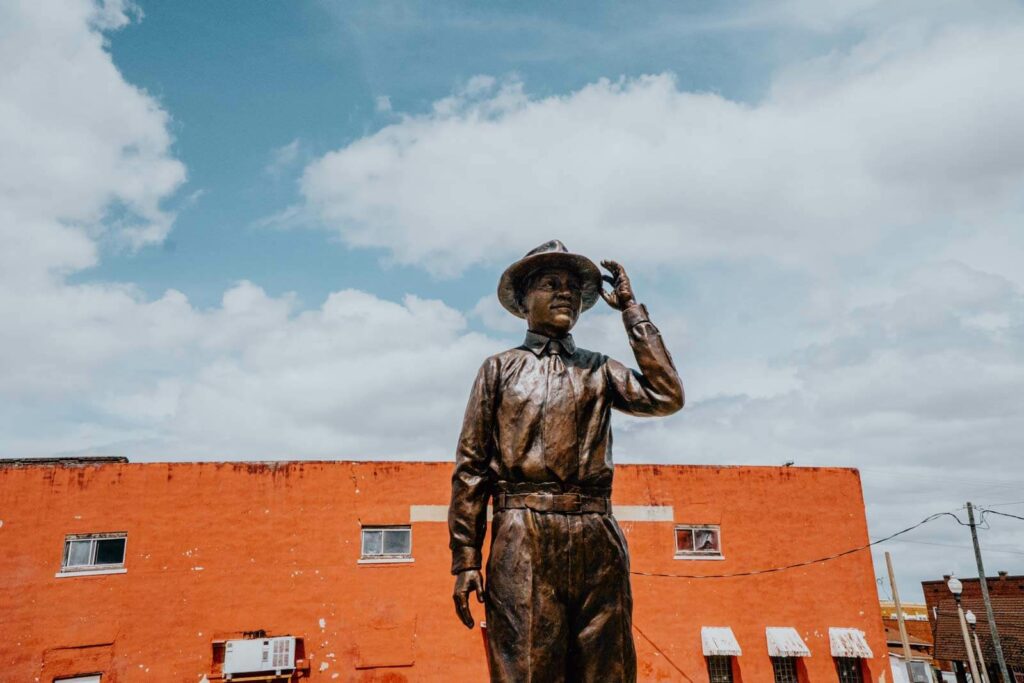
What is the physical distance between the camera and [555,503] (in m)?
3.57

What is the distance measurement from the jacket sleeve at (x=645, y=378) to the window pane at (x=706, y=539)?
581 inches

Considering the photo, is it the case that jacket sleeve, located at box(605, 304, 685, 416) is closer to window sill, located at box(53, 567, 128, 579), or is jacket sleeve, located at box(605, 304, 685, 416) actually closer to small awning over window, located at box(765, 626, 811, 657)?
window sill, located at box(53, 567, 128, 579)

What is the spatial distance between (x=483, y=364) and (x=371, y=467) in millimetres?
13678

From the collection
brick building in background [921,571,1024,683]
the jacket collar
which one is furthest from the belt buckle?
brick building in background [921,571,1024,683]

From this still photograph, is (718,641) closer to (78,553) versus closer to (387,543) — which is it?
(387,543)

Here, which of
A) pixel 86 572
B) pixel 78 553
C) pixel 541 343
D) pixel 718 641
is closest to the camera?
pixel 541 343

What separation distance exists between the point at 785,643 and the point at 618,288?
15.6 meters

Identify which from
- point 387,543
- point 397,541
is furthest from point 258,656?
point 397,541

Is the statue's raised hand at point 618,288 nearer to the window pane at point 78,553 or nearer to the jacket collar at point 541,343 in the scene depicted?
the jacket collar at point 541,343

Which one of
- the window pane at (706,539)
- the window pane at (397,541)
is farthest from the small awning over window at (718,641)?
the window pane at (397,541)

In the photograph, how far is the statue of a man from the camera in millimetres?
3461

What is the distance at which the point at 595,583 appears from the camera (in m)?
3.53

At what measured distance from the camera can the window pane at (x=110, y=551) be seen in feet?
52.1

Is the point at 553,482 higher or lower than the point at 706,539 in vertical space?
lower
